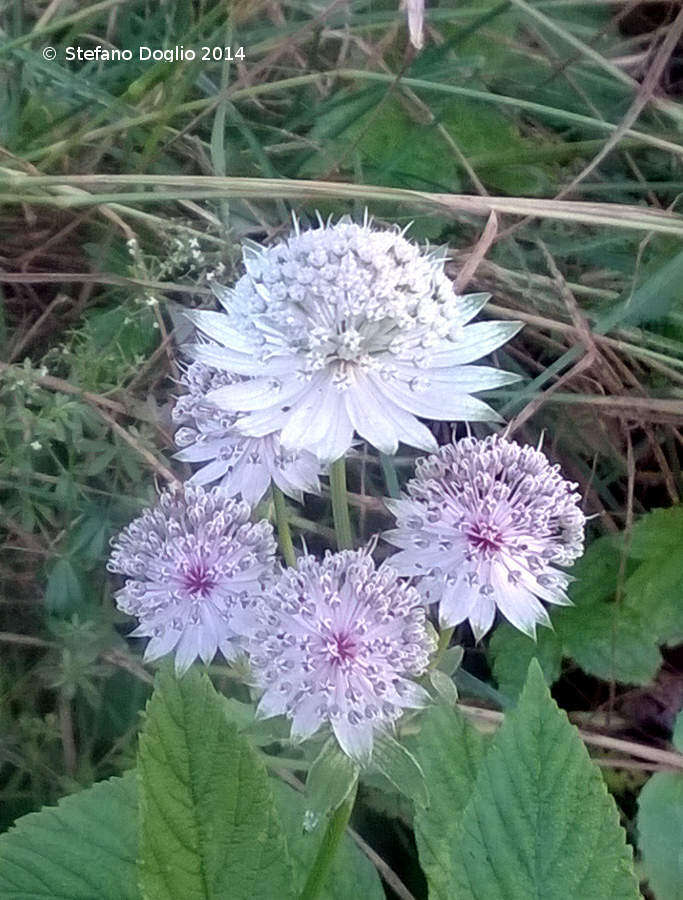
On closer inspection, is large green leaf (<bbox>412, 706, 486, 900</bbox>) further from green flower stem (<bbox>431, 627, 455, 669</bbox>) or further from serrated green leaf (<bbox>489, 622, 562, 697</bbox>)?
serrated green leaf (<bbox>489, 622, 562, 697</bbox>)

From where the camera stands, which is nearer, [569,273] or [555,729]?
[555,729]

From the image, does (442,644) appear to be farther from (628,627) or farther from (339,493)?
(628,627)

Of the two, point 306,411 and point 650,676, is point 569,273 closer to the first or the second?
point 650,676

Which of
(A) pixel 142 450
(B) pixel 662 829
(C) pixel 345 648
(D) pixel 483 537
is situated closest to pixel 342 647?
(C) pixel 345 648

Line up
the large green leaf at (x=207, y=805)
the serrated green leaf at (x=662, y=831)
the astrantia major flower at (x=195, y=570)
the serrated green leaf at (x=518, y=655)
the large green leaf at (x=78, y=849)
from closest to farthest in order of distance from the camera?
the large green leaf at (x=207, y=805), the astrantia major flower at (x=195, y=570), the large green leaf at (x=78, y=849), the serrated green leaf at (x=662, y=831), the serrated green leaf at (x=518, y=655)

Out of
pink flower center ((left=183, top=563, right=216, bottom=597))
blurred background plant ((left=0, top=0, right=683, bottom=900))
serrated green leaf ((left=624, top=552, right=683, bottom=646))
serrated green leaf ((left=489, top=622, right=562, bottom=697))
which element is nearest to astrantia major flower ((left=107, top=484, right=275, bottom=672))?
pink flower center ((left=183, top=563, right=216, bottom=597))

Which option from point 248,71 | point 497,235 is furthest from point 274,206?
point 497,235

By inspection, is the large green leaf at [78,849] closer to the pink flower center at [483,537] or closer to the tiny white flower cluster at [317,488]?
the tiny white flower cluster at [317,488]

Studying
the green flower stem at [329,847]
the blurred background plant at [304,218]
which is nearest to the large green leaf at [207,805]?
the green flower stem at [329,847]
